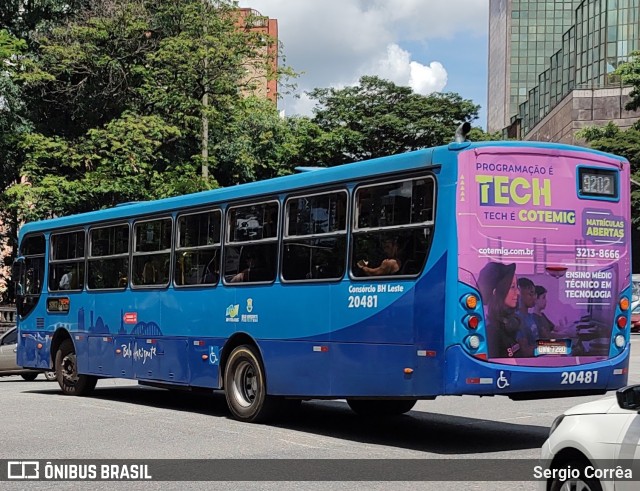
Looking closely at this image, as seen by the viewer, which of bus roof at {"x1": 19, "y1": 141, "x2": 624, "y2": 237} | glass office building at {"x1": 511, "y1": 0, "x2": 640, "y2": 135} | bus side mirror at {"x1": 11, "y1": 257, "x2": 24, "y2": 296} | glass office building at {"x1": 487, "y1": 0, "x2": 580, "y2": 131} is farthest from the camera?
glass office building at {"x1": 487, "y1": 0, "x2": 580, "y2": 131}

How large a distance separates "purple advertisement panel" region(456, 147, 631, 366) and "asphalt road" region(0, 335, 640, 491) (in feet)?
4.04

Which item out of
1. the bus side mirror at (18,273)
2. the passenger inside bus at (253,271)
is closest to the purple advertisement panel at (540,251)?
the passenger inside bus at (253,271)

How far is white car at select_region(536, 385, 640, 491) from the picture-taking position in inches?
224

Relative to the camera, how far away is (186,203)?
1528 centimetres

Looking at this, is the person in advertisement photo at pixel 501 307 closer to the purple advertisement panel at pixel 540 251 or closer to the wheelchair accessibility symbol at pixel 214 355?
the purple advertisement panel at pixel 540 251

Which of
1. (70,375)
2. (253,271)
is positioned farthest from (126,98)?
(253,271)

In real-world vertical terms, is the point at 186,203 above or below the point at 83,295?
above

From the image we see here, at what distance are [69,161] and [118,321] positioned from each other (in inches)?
840

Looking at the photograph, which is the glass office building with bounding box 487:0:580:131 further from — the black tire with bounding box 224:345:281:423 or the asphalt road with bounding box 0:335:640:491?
the black tire with bounding box 224:345:281:423

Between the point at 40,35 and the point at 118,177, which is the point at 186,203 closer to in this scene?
the point at 118,177

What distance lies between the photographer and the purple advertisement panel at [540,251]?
10.8m

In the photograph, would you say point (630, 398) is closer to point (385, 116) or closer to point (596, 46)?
point (385, 116)

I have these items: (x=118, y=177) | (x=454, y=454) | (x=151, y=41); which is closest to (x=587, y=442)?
(x=454, y=454)

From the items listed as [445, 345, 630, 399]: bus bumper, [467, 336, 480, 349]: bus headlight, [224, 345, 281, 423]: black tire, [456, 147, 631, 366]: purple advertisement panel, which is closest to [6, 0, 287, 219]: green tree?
[224, 345, 281, 423]: black tire
